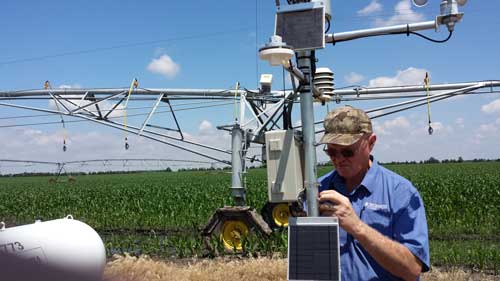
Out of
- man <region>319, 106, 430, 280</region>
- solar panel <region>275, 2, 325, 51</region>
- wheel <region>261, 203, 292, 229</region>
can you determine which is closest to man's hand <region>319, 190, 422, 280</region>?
man <region>319, 106, 430, 280</region>

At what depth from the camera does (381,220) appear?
8.11ft

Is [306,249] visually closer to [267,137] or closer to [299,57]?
[299,57]

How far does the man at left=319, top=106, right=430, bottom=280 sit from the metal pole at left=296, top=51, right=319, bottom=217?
→ 49 millimetres

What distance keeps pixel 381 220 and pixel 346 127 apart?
1.60 feet

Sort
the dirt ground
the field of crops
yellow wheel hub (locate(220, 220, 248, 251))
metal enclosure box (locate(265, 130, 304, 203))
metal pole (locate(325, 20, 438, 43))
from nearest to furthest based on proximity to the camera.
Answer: metal enclosure box (locate(265, 130, 304, 203)), metal pole (locate(325, 20, 438, 43)), the dirt ground, the field of crops, yellow wheel hub (locate(220, 220, 248, 251))

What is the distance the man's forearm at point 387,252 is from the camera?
7.52 ft

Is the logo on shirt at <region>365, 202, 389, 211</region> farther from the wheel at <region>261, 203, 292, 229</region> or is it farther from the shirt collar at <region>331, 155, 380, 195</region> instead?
the wheel at <region>261, 203, 292, 229</region>

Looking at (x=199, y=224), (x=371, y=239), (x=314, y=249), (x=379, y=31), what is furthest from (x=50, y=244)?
(x=199, y=224)

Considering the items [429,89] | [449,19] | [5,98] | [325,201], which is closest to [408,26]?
[449,19]

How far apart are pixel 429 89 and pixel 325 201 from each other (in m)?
10.1

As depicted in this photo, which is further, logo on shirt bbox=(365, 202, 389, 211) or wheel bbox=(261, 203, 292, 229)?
wheel bbox=(261, 203, 292, 229)

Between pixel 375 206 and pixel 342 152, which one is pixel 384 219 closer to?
pixel 375 206

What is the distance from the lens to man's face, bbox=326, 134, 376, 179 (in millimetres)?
2508

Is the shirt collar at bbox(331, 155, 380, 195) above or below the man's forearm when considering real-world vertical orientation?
above
